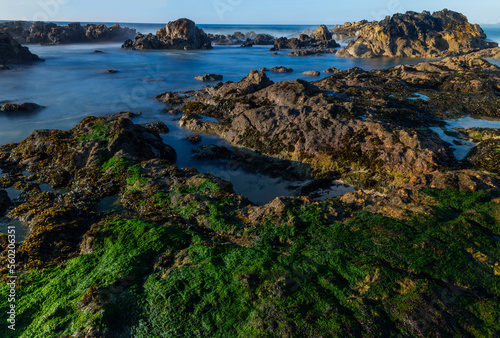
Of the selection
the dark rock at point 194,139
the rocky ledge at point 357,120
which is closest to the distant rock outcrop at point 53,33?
the rocky ledge at point 357,120

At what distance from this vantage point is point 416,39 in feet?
184

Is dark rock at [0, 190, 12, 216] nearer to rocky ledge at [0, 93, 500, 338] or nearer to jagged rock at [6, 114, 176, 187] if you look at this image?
rocky ledge at [0, 93, 500, 338]

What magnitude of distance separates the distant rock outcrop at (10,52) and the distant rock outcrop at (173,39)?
28646 mm

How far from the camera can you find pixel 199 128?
15.7m

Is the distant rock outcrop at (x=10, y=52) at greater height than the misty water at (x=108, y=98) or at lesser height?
greater

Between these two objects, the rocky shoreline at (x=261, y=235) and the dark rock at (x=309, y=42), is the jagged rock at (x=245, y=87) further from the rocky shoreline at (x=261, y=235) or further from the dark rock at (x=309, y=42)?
the dark rock at (x=309, y=42)

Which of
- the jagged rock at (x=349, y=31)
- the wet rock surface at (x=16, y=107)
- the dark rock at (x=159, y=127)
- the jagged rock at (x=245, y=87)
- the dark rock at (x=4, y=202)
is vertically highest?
the jagged rock at (x=349, y=31)

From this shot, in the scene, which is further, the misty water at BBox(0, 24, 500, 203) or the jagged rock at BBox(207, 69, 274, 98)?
the jagged rock at BBox(207, 69, 274, 98)

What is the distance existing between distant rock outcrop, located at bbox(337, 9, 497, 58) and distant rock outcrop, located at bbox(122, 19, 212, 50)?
36.5m

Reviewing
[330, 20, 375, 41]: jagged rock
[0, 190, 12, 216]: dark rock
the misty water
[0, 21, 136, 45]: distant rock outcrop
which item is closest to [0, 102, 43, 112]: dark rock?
the misty water

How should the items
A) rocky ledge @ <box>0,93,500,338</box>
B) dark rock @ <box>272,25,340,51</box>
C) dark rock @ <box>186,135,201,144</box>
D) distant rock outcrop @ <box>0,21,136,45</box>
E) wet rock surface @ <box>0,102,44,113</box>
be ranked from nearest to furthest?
rocky ledge @ <box>0,93,500,338</box>
dark rock @ <box>186,135,201,144</box>
wet rock surface @ <box>0,102,44,113</box>
distant rock outcrop @ <box>0,21,136,45</box>
dark rock @ <box>272,25,340,51</box>

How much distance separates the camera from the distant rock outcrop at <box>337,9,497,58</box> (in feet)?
179

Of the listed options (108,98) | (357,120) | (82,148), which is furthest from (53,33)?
(357,120)

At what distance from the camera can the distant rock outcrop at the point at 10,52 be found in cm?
3897
